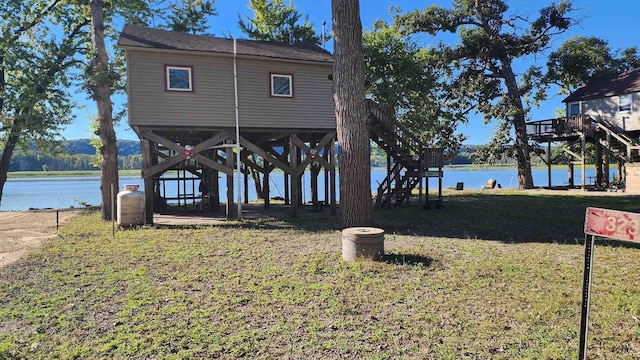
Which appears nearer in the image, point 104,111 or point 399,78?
point 104,111

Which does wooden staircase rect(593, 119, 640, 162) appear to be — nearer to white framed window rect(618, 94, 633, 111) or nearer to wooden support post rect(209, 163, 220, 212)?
white framed window rect(618, 94, 633, 111)

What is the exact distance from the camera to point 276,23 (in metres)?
28.2

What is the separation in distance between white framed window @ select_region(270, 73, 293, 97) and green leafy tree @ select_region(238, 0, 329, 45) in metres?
14.0

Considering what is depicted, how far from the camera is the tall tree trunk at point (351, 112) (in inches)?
406

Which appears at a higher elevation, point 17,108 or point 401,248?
point 17,108

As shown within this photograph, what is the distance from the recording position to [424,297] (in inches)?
219

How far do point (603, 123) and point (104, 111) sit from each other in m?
29.2

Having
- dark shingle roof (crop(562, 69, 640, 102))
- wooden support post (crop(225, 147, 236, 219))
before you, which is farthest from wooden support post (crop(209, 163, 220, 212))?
dark shingle roof (crop(562, 69, 640, 102))

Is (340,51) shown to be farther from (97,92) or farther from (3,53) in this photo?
(3,53)

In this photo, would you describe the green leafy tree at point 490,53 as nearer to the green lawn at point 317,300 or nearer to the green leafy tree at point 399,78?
the green leafy tree at point 399,78

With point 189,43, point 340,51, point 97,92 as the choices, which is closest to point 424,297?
point 340,51

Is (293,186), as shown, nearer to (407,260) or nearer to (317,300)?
(407,260)

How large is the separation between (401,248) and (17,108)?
22055 mm

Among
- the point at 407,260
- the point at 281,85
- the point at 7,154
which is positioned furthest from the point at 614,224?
the point at 7,154
